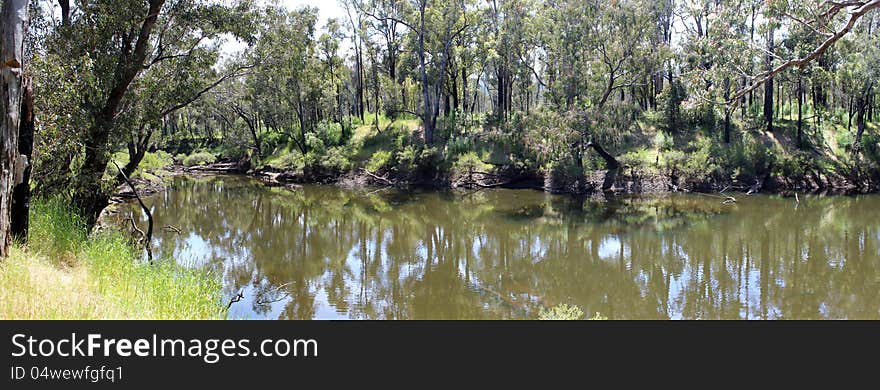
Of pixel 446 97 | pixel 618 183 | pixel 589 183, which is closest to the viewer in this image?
pixel 618 183

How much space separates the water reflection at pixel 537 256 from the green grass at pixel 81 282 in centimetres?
151

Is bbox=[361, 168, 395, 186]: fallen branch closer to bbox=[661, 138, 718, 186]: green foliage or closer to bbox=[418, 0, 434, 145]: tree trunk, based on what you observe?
bbox=[418, 0, 434, 145]: tree trunk

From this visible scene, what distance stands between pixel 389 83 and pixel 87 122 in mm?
25395

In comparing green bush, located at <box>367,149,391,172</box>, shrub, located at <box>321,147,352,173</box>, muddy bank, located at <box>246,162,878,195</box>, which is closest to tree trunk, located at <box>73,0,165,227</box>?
muddy bank, located at <box>246,162,878,195</box>

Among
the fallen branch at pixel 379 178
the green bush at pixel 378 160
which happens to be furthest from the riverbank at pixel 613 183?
the green bush at pixel 378 160

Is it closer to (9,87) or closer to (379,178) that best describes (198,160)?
(379,178)

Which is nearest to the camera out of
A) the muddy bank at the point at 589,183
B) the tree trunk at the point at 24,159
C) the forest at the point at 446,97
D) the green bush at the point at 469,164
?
the tree trunk at the point at 24,159

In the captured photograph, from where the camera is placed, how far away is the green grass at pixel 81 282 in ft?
17.9

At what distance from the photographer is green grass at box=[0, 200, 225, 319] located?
214 inches

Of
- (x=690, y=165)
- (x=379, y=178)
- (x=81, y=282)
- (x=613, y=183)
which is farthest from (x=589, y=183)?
(x=81, y=282)

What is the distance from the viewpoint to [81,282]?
6.81 metres

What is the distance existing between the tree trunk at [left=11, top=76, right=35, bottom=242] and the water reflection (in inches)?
124

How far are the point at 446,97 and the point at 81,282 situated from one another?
3184 centimetres

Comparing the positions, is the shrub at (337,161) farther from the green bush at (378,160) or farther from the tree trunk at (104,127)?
the tree trunk at (104,127)
